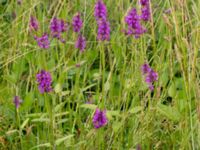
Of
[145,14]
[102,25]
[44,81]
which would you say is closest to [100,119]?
[44,81]

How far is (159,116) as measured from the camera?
201 cm

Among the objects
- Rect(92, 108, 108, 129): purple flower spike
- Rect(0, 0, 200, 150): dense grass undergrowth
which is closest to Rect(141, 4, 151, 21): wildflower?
Rect(0, 0, 200, 150): dense grass undergrowth

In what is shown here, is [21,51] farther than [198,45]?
Yes

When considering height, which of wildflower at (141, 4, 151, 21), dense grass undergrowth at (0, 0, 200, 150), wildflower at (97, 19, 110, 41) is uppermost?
wildflower at (141, 4, 151, 21)

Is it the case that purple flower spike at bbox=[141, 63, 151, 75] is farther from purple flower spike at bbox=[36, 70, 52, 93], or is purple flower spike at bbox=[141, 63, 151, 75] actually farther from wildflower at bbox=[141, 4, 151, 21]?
purple flower spike at bbox=[36, 70, 52, 93]

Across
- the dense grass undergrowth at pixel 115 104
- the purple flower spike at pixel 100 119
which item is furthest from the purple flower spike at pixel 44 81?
the purple flower spike at pixel 100 119

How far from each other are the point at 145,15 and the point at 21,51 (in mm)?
741

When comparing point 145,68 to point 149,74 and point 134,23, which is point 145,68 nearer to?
point 149,74

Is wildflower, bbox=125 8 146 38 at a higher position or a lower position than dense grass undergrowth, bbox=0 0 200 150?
higher

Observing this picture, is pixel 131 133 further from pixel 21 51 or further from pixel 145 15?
pixel 21 51

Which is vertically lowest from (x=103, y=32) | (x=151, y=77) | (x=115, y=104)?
(x=115, y=104)

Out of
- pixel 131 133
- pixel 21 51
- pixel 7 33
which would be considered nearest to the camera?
pixel 131 133

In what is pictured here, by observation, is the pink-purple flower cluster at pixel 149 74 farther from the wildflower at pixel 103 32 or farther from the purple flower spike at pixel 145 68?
the wildflower at pixel 103 32

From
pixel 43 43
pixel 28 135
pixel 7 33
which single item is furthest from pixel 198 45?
pixel 7 33
